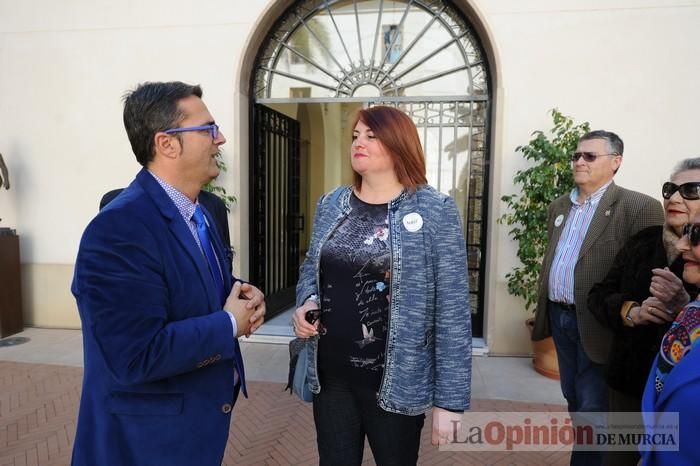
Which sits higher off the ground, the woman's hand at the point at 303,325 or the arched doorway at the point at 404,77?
the arched doorway at the point at 404,77

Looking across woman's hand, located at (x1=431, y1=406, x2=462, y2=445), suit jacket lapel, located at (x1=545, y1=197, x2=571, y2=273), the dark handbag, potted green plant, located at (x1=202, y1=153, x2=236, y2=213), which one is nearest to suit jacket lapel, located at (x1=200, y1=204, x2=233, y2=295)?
the dark handbag

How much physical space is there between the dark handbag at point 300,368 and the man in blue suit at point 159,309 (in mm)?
377

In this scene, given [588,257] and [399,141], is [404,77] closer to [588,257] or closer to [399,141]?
[588,257]

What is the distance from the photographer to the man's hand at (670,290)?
165 cm

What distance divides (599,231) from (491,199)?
251 centimetres

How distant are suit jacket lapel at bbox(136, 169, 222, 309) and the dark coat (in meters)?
1.81

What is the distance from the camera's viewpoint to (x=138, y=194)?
1360 millimetres

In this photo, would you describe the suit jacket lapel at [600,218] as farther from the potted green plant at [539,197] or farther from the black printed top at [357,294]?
the potted green plant at [539,197]

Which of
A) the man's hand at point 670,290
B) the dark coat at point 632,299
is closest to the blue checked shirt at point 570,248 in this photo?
the dark coat at point 632,299

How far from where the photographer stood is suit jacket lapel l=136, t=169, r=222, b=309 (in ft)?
4.54

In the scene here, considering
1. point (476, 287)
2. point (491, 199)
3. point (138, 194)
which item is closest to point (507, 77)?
point (491, 199)

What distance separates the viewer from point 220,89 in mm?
5184

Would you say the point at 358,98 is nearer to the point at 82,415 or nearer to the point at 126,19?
the point at 126,19

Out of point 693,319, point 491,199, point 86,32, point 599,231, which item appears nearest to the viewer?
point 693,319
